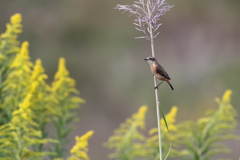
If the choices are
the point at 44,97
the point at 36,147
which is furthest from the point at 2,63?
the point at 36,147

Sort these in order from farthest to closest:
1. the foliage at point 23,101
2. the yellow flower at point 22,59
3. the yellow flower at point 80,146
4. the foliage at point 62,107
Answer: the foliage at point 62,107, the yellow flower at point 22,59, the foliage at point 23,101, the yellow flower at point 80,146

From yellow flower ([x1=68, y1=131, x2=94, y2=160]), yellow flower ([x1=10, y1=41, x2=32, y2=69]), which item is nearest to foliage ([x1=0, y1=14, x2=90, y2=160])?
yellow flower ([x1=10, y1=41, x2=32, y2=69])

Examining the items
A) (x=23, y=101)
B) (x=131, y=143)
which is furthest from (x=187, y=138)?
(x=23, y=101)

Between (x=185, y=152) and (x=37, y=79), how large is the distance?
0.64 metres

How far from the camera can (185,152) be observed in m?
1.33

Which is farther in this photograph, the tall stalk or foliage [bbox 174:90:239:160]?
foliage [bbox 174:90:239:160]

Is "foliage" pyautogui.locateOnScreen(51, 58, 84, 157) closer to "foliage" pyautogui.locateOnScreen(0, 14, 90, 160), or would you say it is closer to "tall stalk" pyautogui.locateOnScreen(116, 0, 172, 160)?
"foliage" pyautogui.locateOnScreen(0, 14, 90, 160)

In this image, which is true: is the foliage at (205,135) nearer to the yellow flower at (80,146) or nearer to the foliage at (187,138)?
the foliage at (187,138)

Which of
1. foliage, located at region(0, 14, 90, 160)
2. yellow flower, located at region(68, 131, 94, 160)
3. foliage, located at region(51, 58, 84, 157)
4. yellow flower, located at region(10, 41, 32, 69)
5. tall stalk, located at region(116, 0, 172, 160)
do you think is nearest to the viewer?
tall stalk, located at region(116, 0, 172, 160)

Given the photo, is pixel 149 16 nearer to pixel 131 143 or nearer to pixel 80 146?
pixel 80 146

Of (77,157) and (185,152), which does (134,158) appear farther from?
(77,157)

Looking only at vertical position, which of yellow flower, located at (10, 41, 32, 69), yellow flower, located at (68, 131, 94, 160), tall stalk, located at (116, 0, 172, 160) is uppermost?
yellow flower, located at (10, 41, 32, 69)

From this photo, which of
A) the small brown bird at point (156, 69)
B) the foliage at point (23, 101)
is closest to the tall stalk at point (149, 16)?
the small brown bird at point (156, 69)

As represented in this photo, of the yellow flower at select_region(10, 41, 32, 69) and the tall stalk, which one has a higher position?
the yellow flower at select_region(10, 41, 32, 69)
